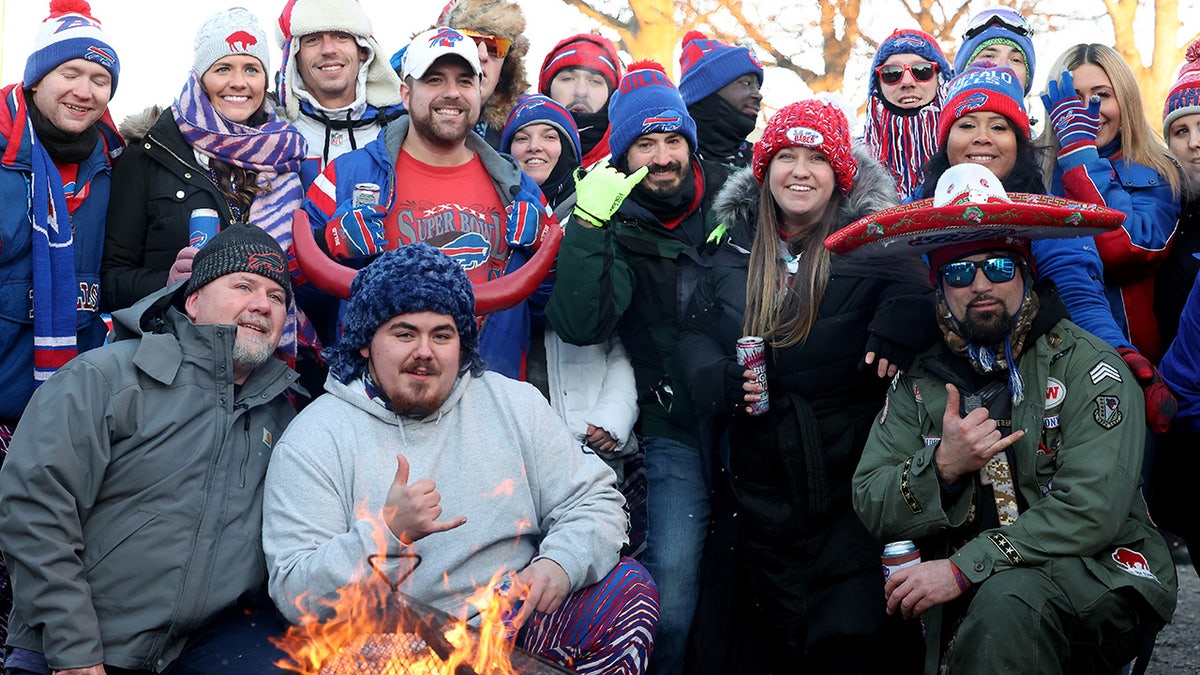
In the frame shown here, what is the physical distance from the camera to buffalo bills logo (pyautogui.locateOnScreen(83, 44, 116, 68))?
481 centimetres

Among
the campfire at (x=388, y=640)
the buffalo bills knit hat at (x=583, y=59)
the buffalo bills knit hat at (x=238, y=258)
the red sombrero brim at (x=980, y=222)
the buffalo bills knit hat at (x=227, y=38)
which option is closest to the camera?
the campfire at (x=388, y=640)

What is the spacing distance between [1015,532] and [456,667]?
182cm

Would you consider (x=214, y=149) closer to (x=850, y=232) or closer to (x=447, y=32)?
(x=447, y=32)

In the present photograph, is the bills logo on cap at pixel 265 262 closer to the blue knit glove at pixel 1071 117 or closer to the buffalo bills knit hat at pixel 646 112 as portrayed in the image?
the buffalo bills knit hat at pixel 646 112

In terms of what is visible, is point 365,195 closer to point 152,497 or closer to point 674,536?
point 152,497

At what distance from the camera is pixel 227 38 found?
5.05 meters

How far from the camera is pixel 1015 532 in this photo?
3.78 meters

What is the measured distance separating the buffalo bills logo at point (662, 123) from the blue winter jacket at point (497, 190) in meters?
0.55

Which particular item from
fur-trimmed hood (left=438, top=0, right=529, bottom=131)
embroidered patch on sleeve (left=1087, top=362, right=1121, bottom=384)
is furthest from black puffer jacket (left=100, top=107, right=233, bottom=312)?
embroidered patch on sleeve (left=1087, top=362, right=1121, bottom=384)

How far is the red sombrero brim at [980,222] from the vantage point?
3.83m

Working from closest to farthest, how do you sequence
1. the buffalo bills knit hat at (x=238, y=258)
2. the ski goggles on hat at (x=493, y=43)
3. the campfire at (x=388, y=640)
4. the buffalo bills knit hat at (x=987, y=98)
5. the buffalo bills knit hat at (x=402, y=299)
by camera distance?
1. the campfire at (x=388, y=640)
2. the buffalo bills knit hat at (x=402, y=299)
3. the buffalo bills knit hat at (x=238, y=258)
4. the buffalo bills knit hat at (x=987, y=98)
5. the ski goggles on hat at (x=493, y=43)

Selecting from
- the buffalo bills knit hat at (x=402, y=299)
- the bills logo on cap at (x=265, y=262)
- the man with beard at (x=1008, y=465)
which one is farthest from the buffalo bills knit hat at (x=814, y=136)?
the bills logo on cap at (x=265, y=262)

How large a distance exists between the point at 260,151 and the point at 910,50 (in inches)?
117

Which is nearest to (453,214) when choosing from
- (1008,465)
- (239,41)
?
(239,41)
